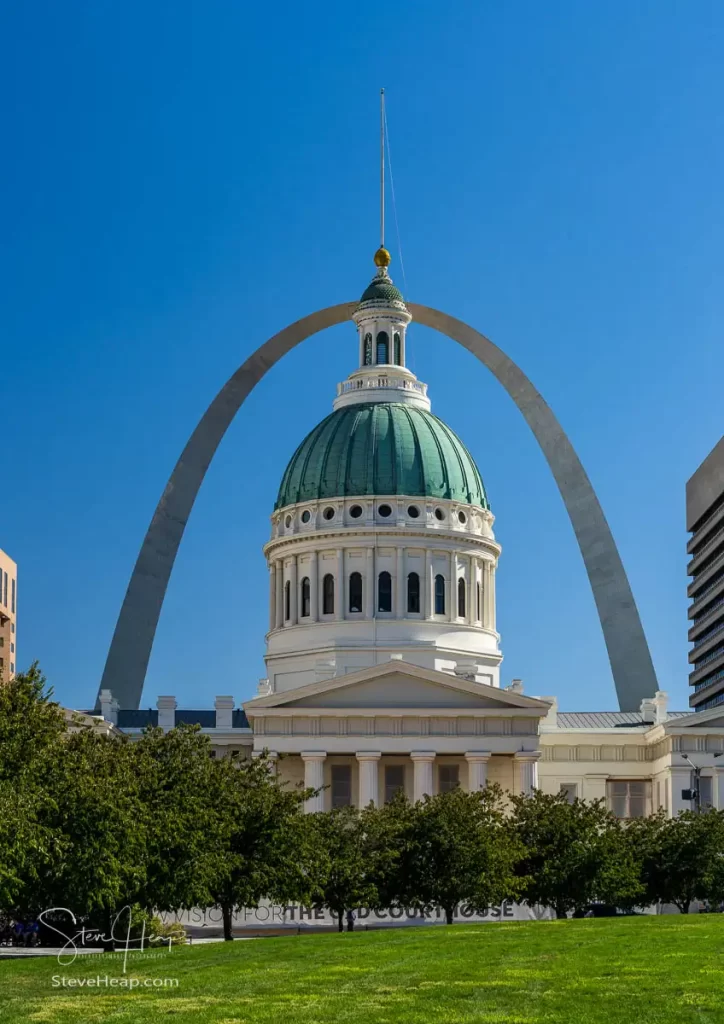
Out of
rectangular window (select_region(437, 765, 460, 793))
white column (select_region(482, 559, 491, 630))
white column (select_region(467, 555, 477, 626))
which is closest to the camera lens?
rectangular window (select_region(437, 765, 460, 793))

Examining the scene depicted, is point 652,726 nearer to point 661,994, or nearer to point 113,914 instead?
point 113,914

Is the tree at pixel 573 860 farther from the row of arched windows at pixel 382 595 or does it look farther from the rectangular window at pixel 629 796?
the row of arched windows at pixel 382 595

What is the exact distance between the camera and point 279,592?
12662 centimetres

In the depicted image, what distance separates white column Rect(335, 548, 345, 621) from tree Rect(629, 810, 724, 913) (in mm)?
42001

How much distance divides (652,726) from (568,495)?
1684cm

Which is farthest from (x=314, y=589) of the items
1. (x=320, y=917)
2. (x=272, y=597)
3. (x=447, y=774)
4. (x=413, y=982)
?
(x=413, y=982)

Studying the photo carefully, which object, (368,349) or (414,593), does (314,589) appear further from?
(368,349)

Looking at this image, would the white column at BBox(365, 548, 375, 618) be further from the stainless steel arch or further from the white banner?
the white banner

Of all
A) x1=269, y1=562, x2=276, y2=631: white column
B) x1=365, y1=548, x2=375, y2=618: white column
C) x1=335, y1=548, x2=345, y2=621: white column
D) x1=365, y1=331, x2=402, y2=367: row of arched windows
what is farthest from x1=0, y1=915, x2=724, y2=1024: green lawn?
x1=365, y1=331, x2=402, y2=367: row of arched windows

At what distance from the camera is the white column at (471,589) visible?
123375 millimetres

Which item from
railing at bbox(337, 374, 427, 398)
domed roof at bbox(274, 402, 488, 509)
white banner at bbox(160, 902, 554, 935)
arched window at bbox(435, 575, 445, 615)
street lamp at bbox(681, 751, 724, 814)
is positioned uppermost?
railing at bbox(337, 374, 427, 398)

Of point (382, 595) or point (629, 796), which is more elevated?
point (382, 595)

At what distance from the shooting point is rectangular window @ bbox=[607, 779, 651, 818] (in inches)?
4434

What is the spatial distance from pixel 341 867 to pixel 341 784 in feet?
114
